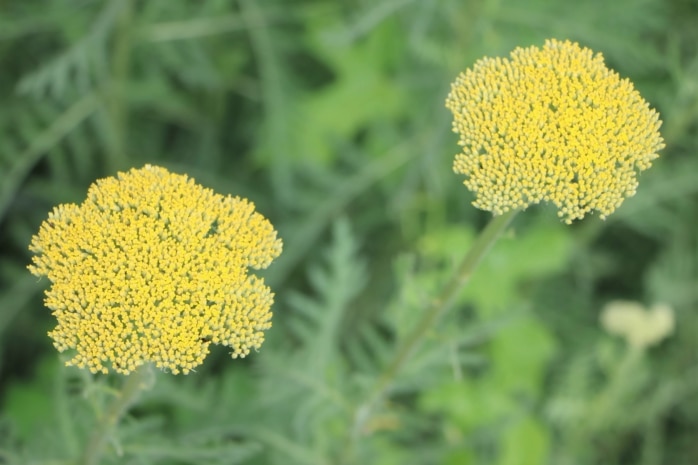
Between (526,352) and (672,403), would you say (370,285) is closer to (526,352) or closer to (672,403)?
(526,352)

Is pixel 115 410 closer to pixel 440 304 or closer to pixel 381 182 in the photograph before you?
pixel 440 304

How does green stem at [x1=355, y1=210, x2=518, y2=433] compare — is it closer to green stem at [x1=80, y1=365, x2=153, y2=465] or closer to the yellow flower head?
the yellow flower head

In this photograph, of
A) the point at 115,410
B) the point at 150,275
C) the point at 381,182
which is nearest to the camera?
the point at 150,275

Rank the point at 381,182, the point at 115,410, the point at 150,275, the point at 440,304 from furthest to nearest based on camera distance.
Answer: the point at 381,182 < the point at 440,304 < the point at 115,410 < the point at 150,275

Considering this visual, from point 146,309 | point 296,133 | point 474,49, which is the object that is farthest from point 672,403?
point 146,309

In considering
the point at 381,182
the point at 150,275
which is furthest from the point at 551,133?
the point at 381,182

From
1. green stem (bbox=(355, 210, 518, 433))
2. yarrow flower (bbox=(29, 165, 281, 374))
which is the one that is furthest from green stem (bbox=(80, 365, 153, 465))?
green stem (bbox=(355, 210, 518, 433))
